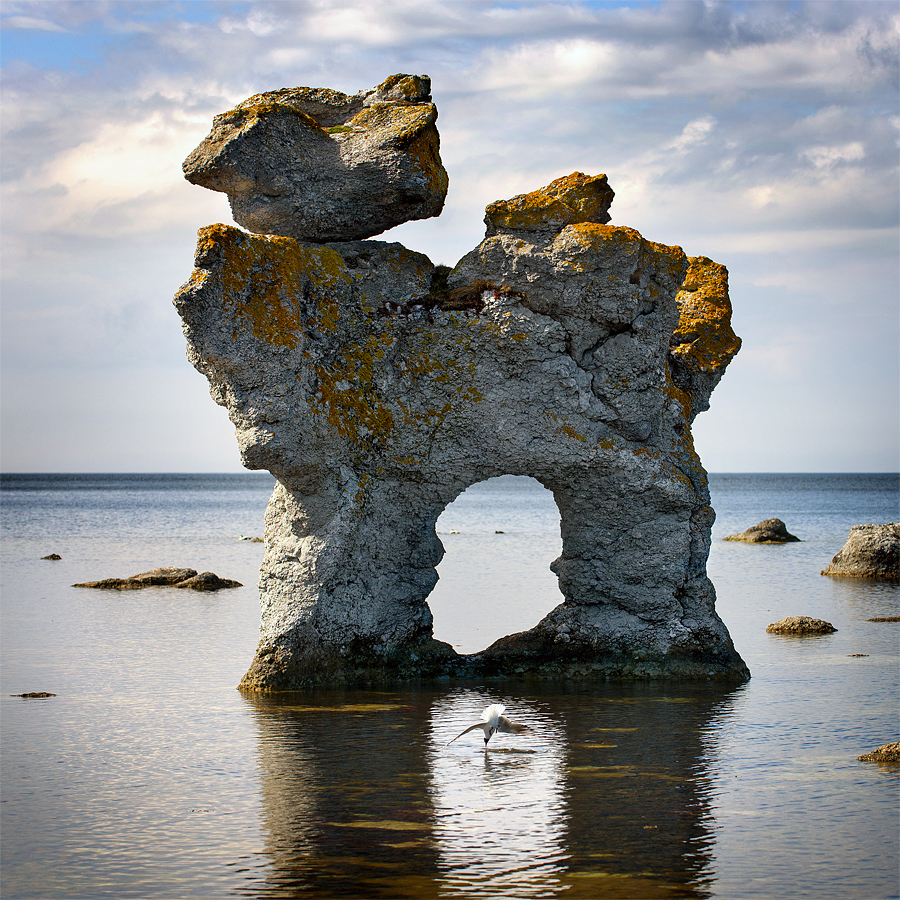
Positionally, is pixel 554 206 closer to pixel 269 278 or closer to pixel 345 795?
pixel 269 278

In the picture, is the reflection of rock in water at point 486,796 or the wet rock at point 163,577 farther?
the wet rock at point 163,577

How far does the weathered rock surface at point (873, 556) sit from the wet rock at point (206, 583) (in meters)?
14.7

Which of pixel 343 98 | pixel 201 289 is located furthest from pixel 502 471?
pixel 343 98

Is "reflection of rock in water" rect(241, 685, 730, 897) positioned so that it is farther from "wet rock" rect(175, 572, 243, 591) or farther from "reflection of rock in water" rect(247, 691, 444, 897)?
"wet rock" rect(175, 572, 243, 591)

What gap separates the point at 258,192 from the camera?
1195 centimetres

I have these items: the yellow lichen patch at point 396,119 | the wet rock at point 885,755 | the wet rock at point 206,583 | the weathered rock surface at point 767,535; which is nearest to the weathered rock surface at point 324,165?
the yellow lichen patch at point 396,119

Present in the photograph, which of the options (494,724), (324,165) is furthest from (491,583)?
(494,724)

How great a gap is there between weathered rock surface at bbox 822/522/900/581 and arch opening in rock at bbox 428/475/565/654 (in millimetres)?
7418

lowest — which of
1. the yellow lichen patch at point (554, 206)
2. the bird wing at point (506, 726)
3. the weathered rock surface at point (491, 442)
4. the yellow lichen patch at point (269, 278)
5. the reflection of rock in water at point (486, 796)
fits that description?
the reflection of rock in water at point (486, 796)

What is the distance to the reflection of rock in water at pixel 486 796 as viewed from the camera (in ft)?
22.2

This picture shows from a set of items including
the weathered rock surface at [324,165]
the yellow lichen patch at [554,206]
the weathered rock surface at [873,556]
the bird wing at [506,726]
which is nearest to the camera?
the bird wing at [506,726]

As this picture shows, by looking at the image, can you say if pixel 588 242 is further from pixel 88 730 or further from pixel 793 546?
pixel 793 546

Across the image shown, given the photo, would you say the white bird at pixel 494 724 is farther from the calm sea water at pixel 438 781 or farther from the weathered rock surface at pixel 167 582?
the weathered rock surface at pixel 167 582

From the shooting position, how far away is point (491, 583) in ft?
76.2
